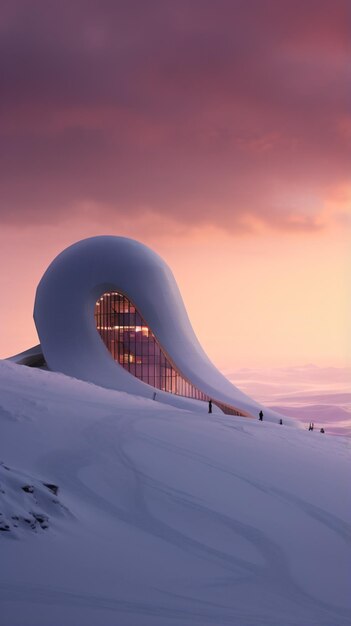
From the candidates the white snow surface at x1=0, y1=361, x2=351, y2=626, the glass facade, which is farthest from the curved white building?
the white snow surface at x1=0, y1=361, x2=351, y2=626

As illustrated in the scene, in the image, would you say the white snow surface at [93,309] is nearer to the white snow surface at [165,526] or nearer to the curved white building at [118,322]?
the curved white building at [118,322]

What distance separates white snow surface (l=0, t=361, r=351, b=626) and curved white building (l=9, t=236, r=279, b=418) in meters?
20.1

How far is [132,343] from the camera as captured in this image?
116ft

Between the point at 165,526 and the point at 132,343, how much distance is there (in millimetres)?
27700

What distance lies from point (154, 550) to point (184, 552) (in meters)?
0.36

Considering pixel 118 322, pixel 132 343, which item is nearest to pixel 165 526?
pixel 132 343

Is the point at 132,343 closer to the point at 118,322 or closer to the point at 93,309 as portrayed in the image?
the point at 118,322

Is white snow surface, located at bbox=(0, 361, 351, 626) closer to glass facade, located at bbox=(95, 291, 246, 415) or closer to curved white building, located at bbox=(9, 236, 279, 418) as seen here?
curved white building, located at bbox=(9, 236, 279, 418)

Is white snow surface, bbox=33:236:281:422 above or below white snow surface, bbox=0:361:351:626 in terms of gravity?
above

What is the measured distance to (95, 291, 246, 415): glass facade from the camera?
3453 cm

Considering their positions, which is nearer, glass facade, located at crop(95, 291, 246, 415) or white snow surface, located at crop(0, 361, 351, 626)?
white snow surface, located at crop(0, 361, 351, 626)

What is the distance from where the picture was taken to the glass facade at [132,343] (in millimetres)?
34531

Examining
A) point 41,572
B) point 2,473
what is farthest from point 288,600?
point 2,473

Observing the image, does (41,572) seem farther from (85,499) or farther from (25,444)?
(25,444)
